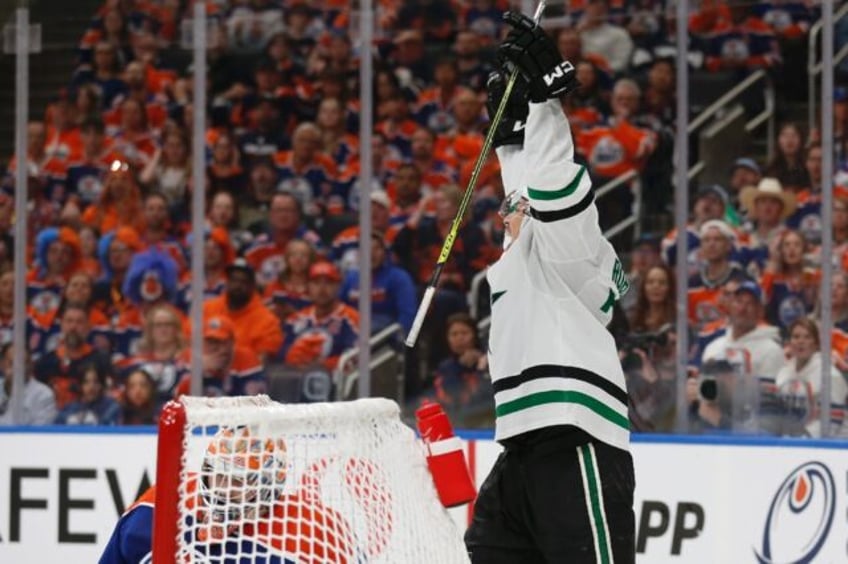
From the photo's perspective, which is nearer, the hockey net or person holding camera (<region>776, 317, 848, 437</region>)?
the hockey net

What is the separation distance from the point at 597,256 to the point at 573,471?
397 millimetres

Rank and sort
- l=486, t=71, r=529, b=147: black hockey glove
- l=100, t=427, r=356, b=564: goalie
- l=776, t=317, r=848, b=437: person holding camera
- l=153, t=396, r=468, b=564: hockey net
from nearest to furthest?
1. l=153, t=396, r=468, b=564: hockey net
2. l=100, t=427, r=356, b=564: goalie
3. l=486, t=71, r=529, b=147: black hockey glove
4. l=776, t=317, r=848, b=437: person holding camera

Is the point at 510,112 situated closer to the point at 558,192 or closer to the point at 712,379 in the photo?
the point at 558,192

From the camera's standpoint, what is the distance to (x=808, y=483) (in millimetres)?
5047

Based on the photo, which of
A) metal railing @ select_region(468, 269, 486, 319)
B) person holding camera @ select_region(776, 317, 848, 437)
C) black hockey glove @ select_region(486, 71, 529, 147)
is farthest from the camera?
metal railing @ select_region(468, 269, 486, 319)

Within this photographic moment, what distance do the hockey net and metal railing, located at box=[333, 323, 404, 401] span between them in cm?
280

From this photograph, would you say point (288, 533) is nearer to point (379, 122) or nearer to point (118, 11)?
point (379, 122)

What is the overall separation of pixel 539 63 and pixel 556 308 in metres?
0.45

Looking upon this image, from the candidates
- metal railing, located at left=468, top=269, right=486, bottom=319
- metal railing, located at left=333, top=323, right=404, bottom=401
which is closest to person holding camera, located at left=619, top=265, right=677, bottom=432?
metal railing, located at left=468, top=269, right=486, bottom=319

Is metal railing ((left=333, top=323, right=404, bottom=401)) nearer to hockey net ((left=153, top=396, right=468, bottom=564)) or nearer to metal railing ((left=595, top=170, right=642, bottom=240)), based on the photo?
metal railing ((left=595, top=170, right=642, bottom=240))

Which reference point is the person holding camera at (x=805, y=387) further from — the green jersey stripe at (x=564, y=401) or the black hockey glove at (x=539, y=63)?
the black hockey glove at (x=539, y=63)

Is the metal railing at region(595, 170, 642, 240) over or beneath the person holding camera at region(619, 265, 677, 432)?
over

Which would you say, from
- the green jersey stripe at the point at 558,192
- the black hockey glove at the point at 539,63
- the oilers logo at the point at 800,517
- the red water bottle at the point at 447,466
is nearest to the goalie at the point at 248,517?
the red water bottle at the point at 447,466

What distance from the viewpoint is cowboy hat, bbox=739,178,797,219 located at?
18.3ft
